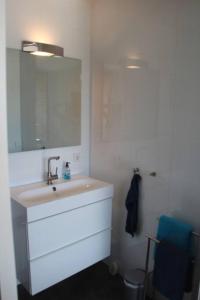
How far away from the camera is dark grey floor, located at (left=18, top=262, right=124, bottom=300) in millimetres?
2088

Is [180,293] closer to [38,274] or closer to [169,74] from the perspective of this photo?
[38,274]

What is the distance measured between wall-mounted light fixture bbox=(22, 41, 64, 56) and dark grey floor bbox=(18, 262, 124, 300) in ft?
6.40

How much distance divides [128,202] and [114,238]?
1.84ft

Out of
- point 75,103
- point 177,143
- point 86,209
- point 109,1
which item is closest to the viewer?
point 177,143

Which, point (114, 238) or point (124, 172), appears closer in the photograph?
point (124, 172)

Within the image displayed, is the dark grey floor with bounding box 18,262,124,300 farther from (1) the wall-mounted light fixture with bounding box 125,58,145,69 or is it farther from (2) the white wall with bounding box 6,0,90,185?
(1) the wall-mounted light fixture with bounding box 125,58,145,69

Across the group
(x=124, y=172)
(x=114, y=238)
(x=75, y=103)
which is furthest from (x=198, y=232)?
(x=75, y=103)

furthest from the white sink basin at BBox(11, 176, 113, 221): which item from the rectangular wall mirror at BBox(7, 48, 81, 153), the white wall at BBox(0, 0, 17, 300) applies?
the white wall at BBox(0, 0, 17, 300)

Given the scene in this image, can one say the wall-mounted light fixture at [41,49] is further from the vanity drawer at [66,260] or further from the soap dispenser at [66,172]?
the vanity drawer at [66,260]

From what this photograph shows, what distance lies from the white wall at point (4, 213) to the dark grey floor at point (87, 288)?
1.35 metres

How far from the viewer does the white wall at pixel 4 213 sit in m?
0.80

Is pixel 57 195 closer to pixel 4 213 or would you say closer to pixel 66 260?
pixel 66 260

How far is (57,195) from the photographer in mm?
2045

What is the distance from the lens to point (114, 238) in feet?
7.93
